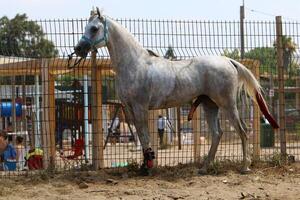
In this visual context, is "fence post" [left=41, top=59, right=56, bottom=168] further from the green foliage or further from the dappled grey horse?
the green foliage

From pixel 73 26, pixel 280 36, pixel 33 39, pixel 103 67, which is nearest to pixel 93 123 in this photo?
pixel 103 67

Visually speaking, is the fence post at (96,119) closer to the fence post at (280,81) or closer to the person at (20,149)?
the person at (20,149)

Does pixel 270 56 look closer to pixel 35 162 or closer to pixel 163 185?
Result: pixel 163 185

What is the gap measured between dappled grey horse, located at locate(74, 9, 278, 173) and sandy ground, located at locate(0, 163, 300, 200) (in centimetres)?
37

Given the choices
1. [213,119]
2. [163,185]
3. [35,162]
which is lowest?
[163,185]

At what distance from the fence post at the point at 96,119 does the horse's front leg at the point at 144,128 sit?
1172mm

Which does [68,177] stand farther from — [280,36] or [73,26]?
[280,36]

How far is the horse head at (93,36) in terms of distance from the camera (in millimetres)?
10047

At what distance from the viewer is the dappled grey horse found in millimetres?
10123

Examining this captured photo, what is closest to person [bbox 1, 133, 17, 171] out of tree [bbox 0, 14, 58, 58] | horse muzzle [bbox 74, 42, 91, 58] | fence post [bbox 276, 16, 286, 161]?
tree [bbox 0, 14, 58, 58]

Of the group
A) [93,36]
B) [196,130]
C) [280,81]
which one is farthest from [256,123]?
[93,36]

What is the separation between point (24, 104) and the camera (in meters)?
15.1

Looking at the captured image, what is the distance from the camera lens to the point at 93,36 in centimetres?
1012

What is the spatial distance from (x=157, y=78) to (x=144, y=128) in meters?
0.84
